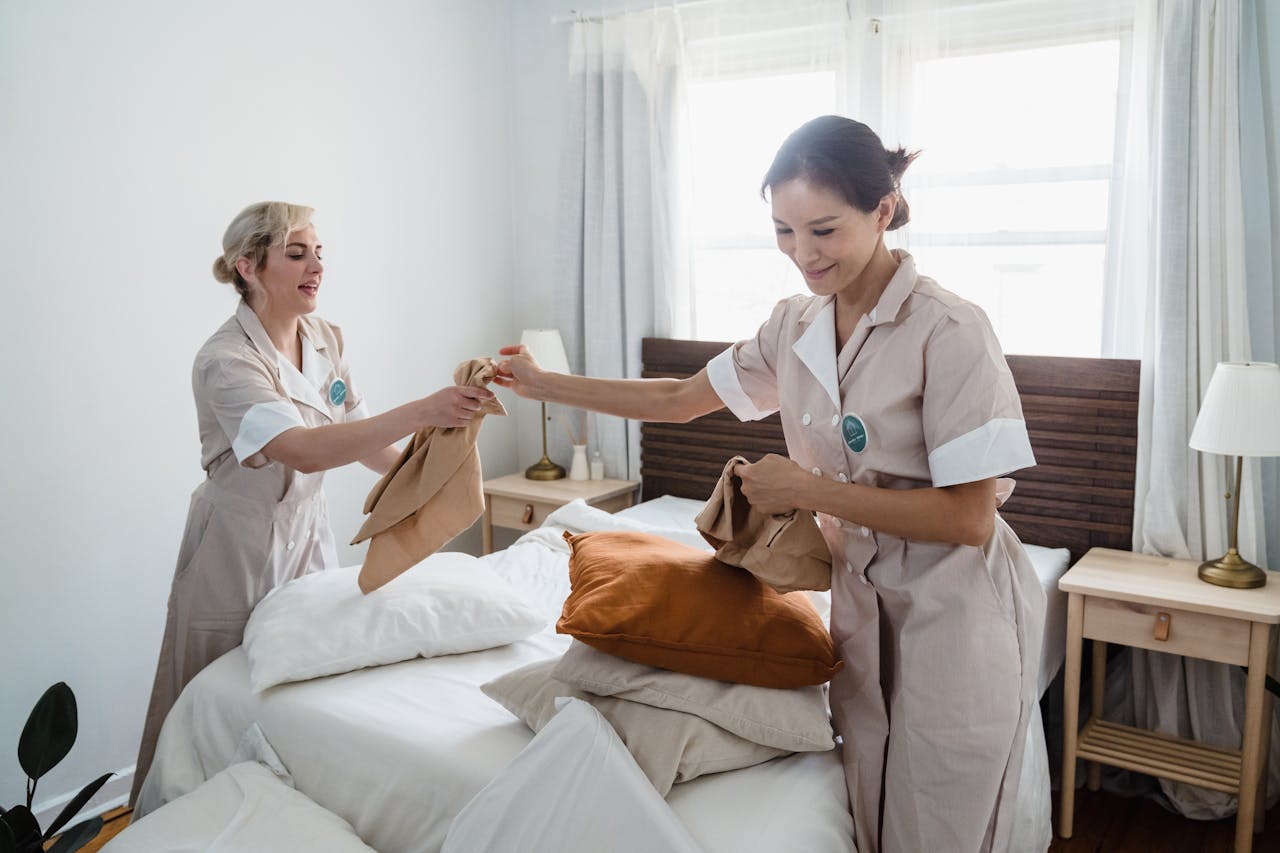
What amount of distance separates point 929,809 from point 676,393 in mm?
883

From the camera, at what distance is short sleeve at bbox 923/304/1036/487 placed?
4.54 feet

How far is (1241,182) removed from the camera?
2529 millimetres

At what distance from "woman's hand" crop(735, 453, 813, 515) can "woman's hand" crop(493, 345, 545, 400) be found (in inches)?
26.2

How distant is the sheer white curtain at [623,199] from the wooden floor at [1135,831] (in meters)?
1.86

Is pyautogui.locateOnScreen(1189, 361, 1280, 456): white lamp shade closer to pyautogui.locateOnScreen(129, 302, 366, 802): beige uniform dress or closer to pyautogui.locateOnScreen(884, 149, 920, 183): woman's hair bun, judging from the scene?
pyautogui.locateOnScreen(884, 149, 920, 183): woman's hair bun

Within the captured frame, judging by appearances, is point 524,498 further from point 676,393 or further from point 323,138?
point 676,393

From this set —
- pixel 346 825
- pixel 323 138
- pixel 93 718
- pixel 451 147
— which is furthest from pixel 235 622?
pixel 451 147

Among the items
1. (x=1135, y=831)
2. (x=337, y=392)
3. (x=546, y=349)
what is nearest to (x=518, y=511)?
(x=546, y=349)

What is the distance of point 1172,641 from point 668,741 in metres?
1.50

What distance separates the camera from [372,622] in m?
1.97

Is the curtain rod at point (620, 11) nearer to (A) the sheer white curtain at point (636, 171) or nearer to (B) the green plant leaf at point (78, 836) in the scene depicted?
(A) the sheer white curtain at point (636, 171)

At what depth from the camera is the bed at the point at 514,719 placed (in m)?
1.50

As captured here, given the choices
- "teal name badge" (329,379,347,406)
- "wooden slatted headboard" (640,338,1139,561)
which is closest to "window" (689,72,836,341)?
"wooden slatted headboard" (640,338,1139,561)

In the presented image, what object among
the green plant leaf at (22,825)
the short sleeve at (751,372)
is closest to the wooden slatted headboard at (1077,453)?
the short sleeve at (751,372)
